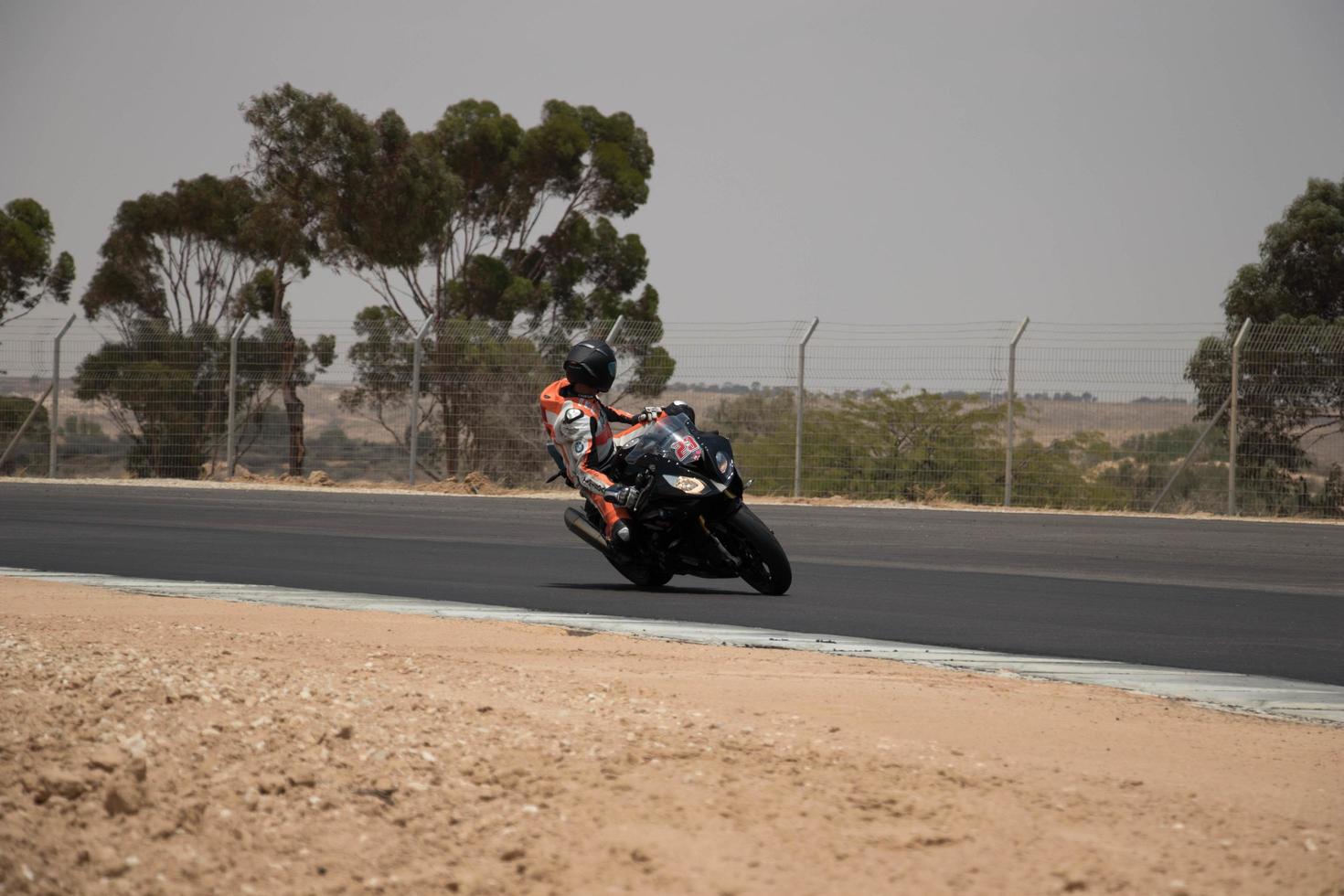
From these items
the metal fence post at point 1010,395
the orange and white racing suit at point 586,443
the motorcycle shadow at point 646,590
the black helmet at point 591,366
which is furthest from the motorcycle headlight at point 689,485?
the metal fence post at point 1010,395

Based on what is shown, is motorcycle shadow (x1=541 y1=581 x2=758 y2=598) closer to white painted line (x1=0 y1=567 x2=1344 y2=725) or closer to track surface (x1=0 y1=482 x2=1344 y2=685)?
track surface (x1=0 y1=482 x2=1344 y2=685)

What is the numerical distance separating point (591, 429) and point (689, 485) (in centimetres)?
98

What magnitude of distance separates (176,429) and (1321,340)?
17988 mm

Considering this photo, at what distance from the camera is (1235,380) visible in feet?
67.8

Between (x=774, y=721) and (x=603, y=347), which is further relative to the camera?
(x=603, y=347)

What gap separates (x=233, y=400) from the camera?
26.2 m

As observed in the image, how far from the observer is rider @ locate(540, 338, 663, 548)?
430 inches

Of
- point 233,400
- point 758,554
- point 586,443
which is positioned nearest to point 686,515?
point 758,554

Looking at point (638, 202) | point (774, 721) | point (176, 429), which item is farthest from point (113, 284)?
point (774, 721)

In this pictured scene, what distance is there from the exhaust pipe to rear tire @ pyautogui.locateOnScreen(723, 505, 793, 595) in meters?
0.94

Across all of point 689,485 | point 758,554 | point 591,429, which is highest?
point 591,429

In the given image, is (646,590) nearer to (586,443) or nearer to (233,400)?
(586,443)

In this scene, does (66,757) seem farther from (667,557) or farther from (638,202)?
(638,202)

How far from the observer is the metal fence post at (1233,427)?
A: 20625 millimetres
